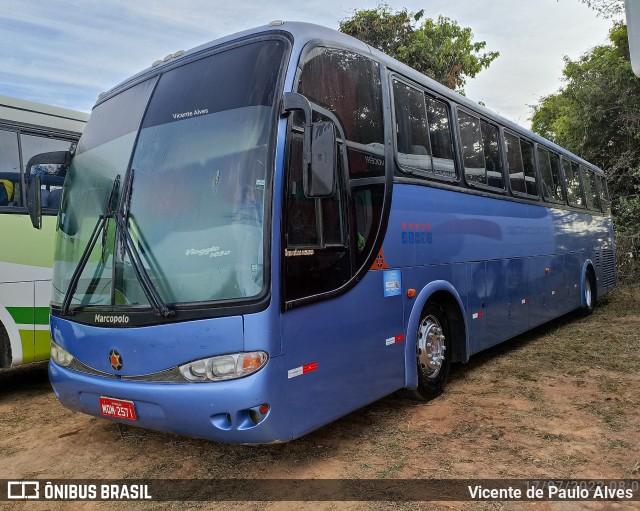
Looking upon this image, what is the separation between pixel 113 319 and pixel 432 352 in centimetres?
309

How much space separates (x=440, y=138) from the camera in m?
5.78

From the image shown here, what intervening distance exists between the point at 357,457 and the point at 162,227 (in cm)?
218

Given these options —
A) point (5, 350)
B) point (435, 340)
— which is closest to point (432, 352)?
point (435, 340)

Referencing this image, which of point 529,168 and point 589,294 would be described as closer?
point 529,168

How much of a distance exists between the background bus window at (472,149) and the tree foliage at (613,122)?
1114cm

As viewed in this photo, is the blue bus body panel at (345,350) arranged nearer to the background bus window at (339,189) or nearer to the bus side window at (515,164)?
the background bus window at (339,189)

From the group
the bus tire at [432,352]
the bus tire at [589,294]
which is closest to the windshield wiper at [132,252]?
the bus tire at [432,352]

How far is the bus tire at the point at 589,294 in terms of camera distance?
10.9 m

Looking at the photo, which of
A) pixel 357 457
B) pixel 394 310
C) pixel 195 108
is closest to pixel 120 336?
pixel 195 108

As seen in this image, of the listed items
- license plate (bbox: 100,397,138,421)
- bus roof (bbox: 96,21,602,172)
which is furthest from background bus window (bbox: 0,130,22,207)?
license plate (bbox: 100,397,138,421)

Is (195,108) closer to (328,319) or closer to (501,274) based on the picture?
(328,319)

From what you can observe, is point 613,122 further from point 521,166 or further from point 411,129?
point 411,129

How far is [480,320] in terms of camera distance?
6.27 metres

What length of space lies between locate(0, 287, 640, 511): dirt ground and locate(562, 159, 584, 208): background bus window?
4881mm
